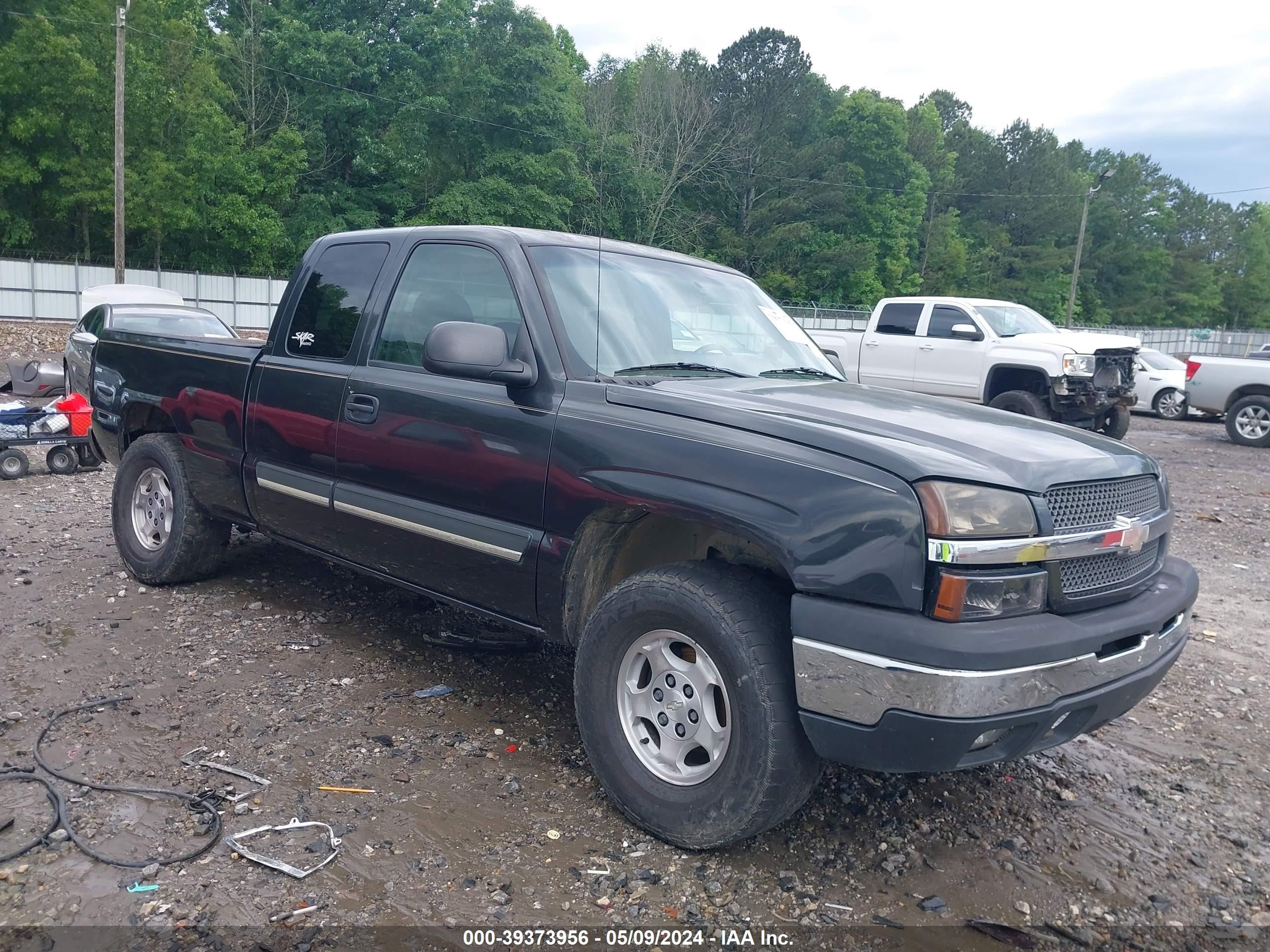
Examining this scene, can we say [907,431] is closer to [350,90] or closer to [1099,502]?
[1099,502]

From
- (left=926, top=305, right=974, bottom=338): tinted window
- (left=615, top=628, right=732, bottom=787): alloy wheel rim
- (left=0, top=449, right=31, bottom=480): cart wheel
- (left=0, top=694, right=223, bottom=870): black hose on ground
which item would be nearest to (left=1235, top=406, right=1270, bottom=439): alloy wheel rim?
(left=926, top=305, right=974, bottom=338): tinted window

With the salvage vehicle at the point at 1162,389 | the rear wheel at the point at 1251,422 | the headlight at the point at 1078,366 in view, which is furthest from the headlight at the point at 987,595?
the salvage vehicle at the point at 1162,389

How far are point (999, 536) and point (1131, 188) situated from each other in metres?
99.3

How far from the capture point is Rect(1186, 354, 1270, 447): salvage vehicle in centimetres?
1630

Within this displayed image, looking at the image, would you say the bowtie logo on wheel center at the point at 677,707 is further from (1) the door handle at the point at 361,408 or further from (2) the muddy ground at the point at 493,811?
(1) the door handle at the point at 361,408

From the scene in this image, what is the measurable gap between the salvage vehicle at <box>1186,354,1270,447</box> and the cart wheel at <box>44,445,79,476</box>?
16855 mm

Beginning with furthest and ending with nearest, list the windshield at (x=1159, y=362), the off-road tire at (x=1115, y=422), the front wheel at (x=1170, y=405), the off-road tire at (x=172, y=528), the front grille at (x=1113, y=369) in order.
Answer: the windshield at (x=1159, y=362)
the front wheel at (x=1170, y=405)
the off-road tire at (x=1115, y=422)
the front grille at (x=1113, y=369)
the off-road tire at (x=172, y=528)

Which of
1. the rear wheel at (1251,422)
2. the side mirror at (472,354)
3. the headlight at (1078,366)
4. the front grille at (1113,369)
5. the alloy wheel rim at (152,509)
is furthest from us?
the rear wheel at (1251,422)

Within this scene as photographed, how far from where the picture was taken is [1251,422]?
16422 mm

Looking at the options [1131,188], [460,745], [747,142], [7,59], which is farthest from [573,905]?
[1131,188]

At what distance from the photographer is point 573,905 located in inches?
113

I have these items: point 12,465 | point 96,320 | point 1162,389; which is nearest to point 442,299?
point 12,465

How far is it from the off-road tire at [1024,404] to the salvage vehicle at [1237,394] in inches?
197

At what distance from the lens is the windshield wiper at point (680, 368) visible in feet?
12.3
